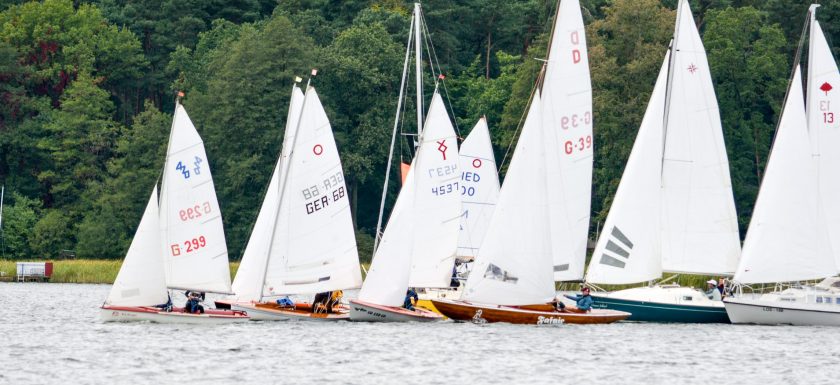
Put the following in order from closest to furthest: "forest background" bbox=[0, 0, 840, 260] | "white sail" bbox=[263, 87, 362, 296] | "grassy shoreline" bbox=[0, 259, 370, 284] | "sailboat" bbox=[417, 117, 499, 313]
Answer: "white sail" bbox=[263, 87, 362, 296]
"sailboat" bbox=[417, 117, 499, 313]
"grassy shoreline" bbox=[0, 259, 370, 284]
"forest background" bbox=[0, 0, 840, 260]

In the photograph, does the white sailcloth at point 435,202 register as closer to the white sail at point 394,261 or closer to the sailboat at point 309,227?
the white sail at point 394,261

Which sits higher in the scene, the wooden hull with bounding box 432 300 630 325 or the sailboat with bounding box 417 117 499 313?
the sailboat with bounding box 417 117 499 313

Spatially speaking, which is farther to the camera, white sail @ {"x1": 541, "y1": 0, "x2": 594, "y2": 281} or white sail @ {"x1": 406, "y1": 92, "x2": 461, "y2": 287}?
white sail @ {"x1": 406, "y1": 92, "x2": 461, "y2": 287}

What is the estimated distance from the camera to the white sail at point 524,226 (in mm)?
47031

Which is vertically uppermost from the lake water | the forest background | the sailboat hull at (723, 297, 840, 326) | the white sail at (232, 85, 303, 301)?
the forest background

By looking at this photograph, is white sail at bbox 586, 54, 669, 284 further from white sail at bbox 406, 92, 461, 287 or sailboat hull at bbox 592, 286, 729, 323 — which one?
white sail at bbox 406, 92, 461, 287

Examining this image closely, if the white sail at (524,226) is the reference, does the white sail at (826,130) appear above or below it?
above

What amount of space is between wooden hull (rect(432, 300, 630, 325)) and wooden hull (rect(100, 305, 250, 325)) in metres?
6.13

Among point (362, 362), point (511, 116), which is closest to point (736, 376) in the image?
point (362, 362)

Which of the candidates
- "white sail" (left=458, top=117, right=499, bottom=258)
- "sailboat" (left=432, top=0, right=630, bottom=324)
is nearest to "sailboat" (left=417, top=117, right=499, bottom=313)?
"white sail" (left=458, top=117, right=499, bottom=258)

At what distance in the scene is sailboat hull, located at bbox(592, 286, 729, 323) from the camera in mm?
50719

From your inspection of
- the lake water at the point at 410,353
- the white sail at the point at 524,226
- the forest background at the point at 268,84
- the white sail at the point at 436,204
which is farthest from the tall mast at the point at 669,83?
the forest background at the point at 268,84

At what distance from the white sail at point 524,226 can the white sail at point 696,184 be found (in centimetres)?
604

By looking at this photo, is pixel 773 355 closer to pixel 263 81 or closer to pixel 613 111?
pixel 613 111
